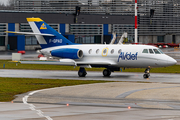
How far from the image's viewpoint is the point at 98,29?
10431cm

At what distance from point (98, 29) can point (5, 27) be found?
2710 centimetres

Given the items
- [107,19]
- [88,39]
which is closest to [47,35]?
[107,19]

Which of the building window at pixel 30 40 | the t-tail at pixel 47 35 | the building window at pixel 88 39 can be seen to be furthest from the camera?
the building window at pixel 88 39

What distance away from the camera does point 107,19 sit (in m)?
105

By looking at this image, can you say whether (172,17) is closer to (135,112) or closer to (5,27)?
(5,27)

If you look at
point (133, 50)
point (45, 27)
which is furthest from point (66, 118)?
point (45, 27)

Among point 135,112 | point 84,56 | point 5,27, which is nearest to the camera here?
point 135,112

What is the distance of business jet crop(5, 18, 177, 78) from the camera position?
32.3 metres

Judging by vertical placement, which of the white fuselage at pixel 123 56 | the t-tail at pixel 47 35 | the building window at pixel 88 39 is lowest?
the white fuselage at pixel 123 56

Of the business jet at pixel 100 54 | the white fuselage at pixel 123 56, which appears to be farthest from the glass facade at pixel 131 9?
the white fuselage at pixel 123 56

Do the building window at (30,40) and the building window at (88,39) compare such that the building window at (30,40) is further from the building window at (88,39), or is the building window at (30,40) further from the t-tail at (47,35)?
the t-tail at (47,35)

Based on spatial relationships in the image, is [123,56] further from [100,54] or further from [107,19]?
[107,19]

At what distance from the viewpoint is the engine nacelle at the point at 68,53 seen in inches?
1372

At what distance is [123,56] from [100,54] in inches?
98.2
